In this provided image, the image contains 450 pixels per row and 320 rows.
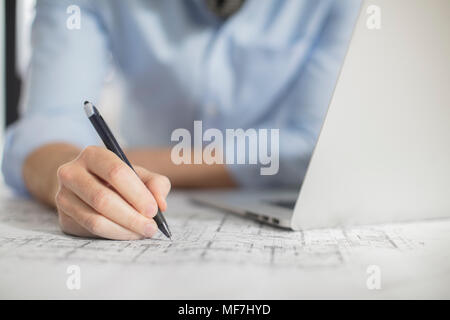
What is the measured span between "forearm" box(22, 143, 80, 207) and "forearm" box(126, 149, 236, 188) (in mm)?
201

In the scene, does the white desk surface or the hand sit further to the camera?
the hand

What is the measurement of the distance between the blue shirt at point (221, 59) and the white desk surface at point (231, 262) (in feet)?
1.29

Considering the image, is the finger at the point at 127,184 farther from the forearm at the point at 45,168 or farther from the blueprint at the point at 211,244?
the forearm at the point at 45,168

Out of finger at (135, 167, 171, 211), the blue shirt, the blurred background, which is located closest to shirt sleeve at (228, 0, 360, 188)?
the blue shirt

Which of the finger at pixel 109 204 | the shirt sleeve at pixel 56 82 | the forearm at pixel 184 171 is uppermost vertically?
the shirt sleeve at pixel 56 82

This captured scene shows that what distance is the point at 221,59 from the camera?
84 centimetres

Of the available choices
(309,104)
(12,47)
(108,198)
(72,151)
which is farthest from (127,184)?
(12,47)

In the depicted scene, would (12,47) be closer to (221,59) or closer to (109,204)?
(221,59)

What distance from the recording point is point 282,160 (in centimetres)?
81

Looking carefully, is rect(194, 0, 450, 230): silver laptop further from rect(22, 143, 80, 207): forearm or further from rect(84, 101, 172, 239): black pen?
rect(22, 143, 80, 207): forearm

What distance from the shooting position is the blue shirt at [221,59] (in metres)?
0.78

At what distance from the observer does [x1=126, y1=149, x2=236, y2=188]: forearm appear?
2.62 ft

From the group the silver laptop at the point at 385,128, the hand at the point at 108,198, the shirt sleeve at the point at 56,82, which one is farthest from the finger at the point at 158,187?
the shirt sleeve at the point at 56,82

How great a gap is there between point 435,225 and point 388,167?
0.34 feet
